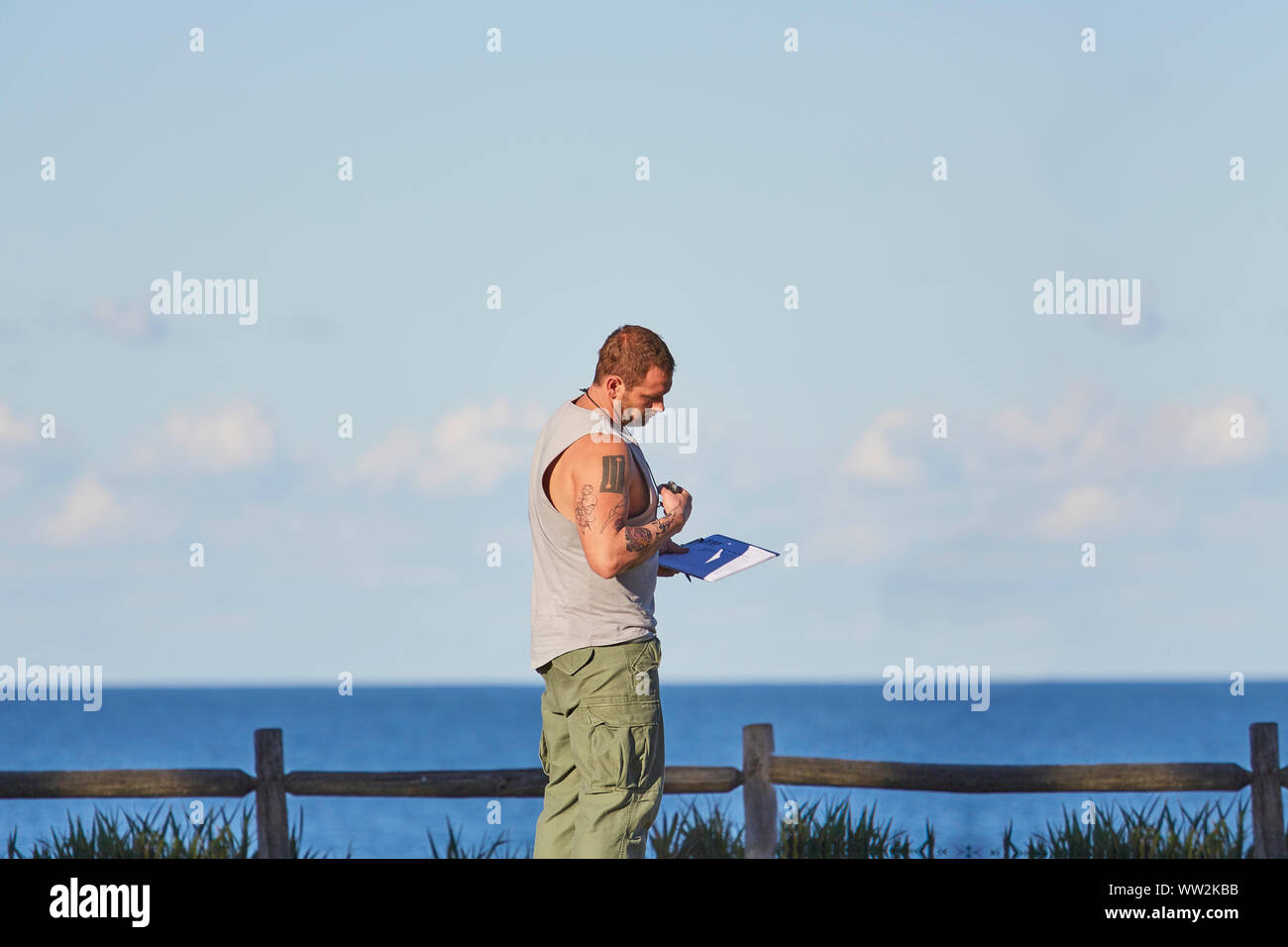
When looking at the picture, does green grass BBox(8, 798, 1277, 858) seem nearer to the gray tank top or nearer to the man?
the man

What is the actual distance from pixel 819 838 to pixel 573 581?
3898 mm

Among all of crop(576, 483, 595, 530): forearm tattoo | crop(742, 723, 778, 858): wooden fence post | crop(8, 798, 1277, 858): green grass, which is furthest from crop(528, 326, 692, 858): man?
crop(8, 798, 1277, 858): green grass

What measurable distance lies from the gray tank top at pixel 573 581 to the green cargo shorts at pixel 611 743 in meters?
0.06

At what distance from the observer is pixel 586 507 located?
14.0ft

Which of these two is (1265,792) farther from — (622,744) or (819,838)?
(622,744)

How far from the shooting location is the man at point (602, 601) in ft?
14.0

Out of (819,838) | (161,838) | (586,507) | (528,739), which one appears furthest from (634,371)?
(528,739)

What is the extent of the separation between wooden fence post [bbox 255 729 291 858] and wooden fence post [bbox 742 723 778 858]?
8.23ft
